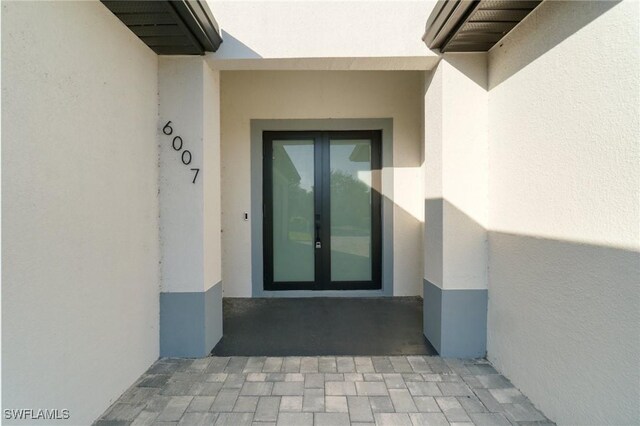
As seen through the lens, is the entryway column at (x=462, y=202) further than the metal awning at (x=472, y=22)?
Yes

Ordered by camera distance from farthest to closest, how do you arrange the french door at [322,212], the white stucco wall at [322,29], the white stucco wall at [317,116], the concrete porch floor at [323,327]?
1. the french door at [322,212]
2. the white stucco wall at [317,116]
3. the concrete porch floor at [323,327]
4. the white stucco wall at [322,29]

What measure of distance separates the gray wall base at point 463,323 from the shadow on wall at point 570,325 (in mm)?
156

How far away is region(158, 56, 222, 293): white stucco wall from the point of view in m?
2.87

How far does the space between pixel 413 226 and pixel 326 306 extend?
161 centimetres

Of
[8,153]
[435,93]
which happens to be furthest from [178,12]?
[435,93]

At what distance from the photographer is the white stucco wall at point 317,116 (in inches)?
177

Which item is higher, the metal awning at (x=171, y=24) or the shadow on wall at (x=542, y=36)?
the metal awning at (x=171, y=24)

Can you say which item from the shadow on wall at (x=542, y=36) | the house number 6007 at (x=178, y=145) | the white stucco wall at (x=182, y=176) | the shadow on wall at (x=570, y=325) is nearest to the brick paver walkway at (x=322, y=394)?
the shadow on wall at (x=570, y=325)

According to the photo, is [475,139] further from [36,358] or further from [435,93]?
[36,358]

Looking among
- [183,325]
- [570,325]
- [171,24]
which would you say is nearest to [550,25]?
[570,325]

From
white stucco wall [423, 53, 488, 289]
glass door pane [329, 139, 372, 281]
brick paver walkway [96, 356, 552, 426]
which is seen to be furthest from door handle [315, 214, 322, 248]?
white stucco wall [423, 53, 488, 289]

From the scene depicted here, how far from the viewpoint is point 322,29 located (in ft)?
9.21

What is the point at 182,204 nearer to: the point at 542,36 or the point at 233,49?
the point at 233,49

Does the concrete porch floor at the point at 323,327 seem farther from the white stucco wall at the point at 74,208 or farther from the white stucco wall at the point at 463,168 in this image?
the white stucco wall at the point at 74,208
